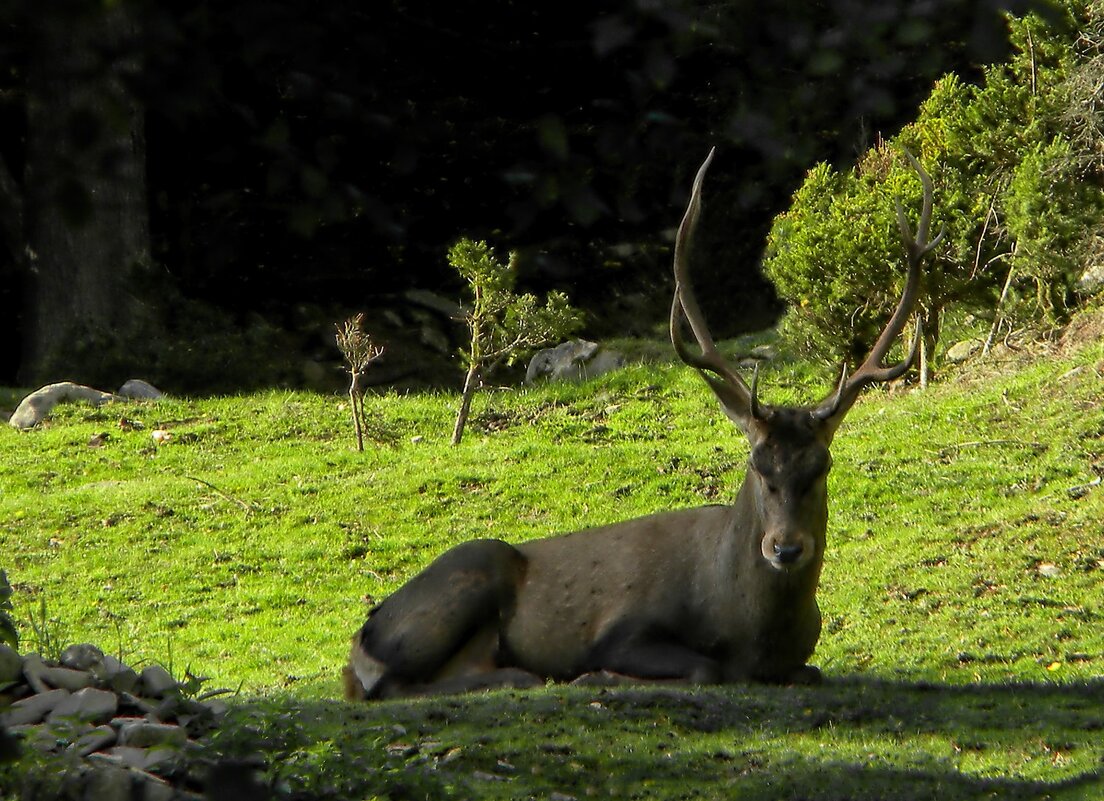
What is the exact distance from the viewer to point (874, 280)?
14.9 metres

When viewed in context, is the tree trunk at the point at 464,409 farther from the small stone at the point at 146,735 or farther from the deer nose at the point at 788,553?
the small stone at the point at 146,735

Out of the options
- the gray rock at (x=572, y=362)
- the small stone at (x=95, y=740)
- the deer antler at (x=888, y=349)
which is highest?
the deer antler at (x=888, y=349)

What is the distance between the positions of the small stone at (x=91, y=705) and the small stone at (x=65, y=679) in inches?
7.2

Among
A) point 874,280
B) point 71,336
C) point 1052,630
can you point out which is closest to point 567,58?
point 1052,630

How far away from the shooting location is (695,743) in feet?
20.2

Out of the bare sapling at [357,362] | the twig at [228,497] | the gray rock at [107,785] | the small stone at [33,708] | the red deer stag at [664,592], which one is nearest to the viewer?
the gray rock at [107,785]

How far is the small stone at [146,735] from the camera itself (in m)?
5.52

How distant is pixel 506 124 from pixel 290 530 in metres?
7.75

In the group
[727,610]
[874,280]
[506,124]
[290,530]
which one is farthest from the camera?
[874,280]

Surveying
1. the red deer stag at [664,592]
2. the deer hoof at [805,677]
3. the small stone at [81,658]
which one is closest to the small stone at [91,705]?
the small stone at [81,658]

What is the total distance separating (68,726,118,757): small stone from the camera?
5.35 metres

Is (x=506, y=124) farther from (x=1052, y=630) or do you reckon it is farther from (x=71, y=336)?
(x=71, y=336)

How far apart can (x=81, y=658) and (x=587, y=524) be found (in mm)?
6572

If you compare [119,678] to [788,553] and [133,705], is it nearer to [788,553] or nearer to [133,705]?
[133,705]
